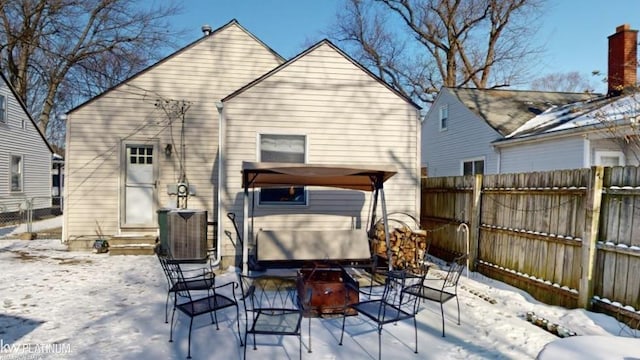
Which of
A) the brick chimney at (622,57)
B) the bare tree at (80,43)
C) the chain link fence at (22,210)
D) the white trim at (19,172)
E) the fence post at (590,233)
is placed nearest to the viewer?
the fence post at (590,233)

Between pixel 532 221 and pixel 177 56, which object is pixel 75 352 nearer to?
pixel 532 221

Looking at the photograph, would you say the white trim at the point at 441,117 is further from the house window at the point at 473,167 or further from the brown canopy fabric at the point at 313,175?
the brown canopy fabric at the point at 313,175

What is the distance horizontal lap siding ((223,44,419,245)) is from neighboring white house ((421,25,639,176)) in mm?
4167

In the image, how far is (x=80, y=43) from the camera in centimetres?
2194

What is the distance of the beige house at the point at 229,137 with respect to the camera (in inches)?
299

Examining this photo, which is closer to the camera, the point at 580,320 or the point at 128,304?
the point at 580,320

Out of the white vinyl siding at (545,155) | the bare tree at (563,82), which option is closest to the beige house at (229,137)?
the white vinyl siding at (545,155)

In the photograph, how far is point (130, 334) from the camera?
414 cm

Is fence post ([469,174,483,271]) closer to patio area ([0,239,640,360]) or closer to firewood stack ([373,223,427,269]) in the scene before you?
patio area ([0,239,640,360])

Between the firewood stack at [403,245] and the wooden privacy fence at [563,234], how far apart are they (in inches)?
32.4

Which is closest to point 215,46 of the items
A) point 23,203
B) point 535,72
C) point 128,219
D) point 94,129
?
point 94,129

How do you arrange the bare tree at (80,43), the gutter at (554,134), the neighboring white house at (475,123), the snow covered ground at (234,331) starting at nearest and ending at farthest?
the snow covered ground at (234,331), the gutter at (554,134), the neighboring white house at (475,123), the bare tree at (80,43)

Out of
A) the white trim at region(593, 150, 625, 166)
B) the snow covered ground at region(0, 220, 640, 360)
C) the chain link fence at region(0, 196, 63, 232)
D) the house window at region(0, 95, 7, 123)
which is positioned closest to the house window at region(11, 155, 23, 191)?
the chain link fence at region(0, 196, 63, 232)

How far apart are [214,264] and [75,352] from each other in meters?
4.01
